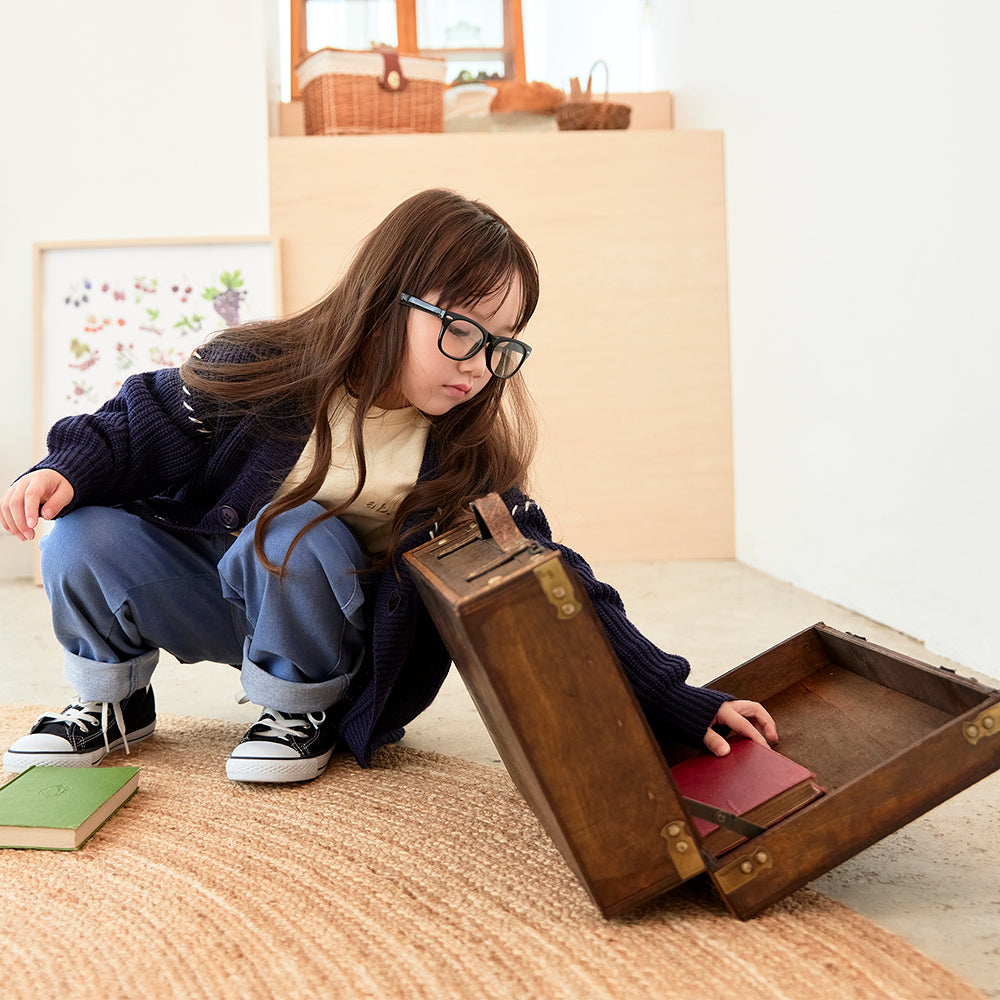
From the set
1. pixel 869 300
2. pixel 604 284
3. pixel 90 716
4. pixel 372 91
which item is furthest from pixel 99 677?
pixel 372 91

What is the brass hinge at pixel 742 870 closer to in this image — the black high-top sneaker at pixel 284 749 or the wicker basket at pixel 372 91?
the black high-top sneaker at pixel 284 749

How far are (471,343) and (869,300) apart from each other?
3.14 feet

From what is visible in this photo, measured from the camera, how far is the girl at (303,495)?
0.97 meters

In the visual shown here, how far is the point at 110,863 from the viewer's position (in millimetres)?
832

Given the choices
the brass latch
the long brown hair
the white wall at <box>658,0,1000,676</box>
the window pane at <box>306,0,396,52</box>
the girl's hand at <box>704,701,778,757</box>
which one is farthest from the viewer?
the window pane at <box>306,0,396,52</box>

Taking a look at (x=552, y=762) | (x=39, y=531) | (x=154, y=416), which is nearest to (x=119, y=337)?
(x=39, y=531)

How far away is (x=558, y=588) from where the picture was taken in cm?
65

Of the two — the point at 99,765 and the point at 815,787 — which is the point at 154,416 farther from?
the point at 815,787

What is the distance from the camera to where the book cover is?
2.38 feet

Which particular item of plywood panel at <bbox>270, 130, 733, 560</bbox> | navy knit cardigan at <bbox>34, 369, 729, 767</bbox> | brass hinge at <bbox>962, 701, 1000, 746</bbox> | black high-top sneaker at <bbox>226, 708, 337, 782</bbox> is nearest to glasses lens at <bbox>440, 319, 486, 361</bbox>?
navy knit cardigan at <bbox>34, 369, 729, 767</bbox>

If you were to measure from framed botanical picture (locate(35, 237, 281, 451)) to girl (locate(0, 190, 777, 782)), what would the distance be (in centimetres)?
130

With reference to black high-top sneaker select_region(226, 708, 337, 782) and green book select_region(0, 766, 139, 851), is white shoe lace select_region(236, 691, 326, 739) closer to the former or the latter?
black high-top sneaker select_region(226, 708, 337, 782)

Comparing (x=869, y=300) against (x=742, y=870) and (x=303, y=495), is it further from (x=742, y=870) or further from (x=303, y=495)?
(x=742, y=870)

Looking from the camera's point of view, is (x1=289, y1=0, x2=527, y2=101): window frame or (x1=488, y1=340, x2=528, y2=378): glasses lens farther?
(x1=289, y1=0, x2=527, y2=101): window frame
